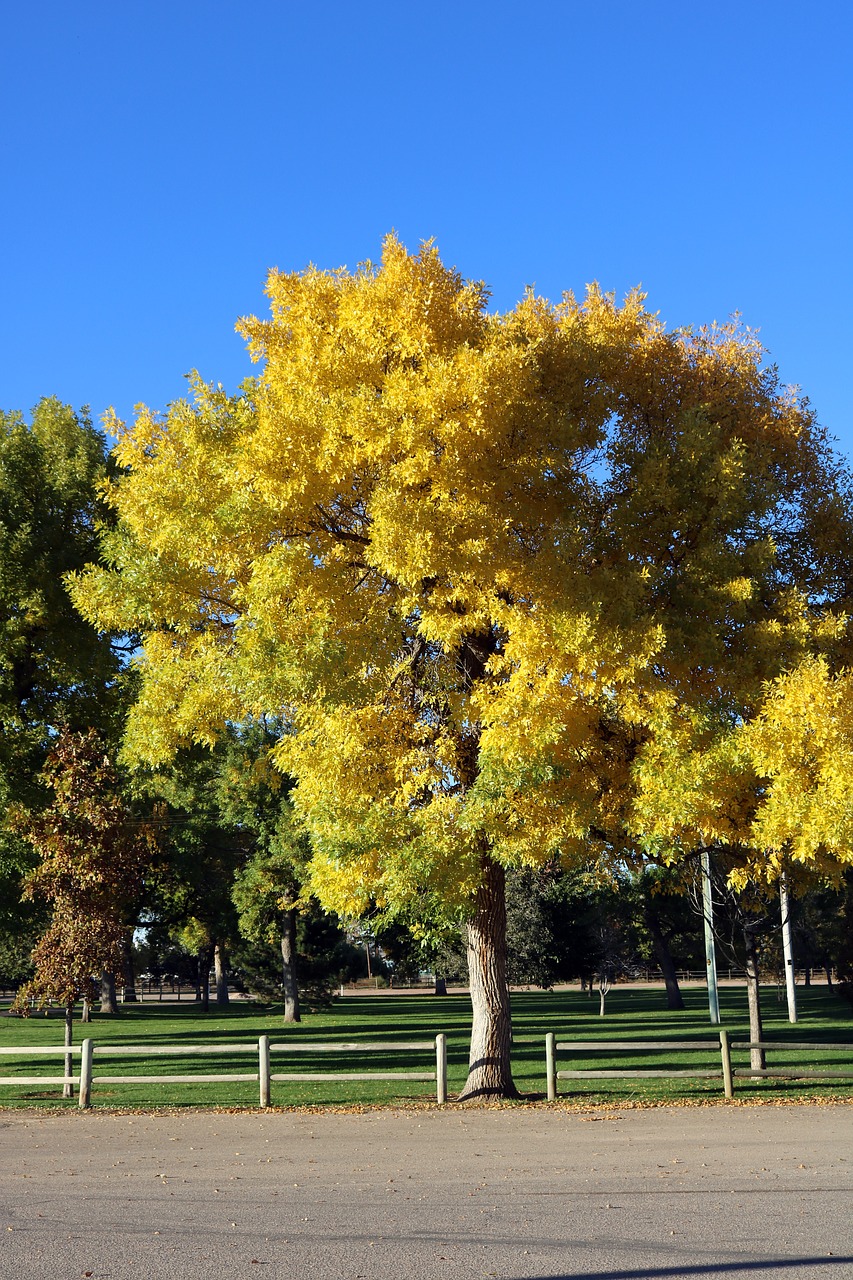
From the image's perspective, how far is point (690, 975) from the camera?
311 ft

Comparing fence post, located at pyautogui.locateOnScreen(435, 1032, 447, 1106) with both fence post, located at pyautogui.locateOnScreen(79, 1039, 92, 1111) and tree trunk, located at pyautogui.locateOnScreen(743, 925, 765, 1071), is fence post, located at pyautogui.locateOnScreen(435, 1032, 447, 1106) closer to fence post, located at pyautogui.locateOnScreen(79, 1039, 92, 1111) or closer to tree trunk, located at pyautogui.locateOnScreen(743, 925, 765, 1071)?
fence post, located at pyautogui.locateOnScreen(79, 1039, 92, 1111)

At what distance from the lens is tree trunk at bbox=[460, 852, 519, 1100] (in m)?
17.4

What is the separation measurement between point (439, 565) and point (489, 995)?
294 inches

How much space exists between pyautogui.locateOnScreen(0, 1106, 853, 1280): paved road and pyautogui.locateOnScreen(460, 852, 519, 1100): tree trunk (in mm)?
1910

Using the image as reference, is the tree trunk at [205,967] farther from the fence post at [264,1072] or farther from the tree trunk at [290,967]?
the fence post at [264,1072]

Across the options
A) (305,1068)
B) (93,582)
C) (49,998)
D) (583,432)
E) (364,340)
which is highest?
(364,340)

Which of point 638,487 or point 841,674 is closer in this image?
point 841,674

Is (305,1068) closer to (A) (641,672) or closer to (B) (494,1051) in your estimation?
(B) (494,1051)

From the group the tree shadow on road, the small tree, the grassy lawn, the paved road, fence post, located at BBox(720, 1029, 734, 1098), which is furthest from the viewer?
the small tree

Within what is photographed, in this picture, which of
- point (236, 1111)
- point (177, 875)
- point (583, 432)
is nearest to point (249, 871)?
point (177, 875)

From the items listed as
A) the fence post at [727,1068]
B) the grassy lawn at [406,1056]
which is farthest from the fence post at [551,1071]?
the fence post at [727,1068]

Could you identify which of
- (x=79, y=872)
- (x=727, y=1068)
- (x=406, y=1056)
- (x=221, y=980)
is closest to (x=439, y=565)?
(x=727, y=1068)

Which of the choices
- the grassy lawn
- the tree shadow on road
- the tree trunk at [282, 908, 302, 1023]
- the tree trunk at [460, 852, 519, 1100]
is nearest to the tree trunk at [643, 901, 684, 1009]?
the grassy lawn

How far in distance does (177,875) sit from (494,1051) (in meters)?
30.0
